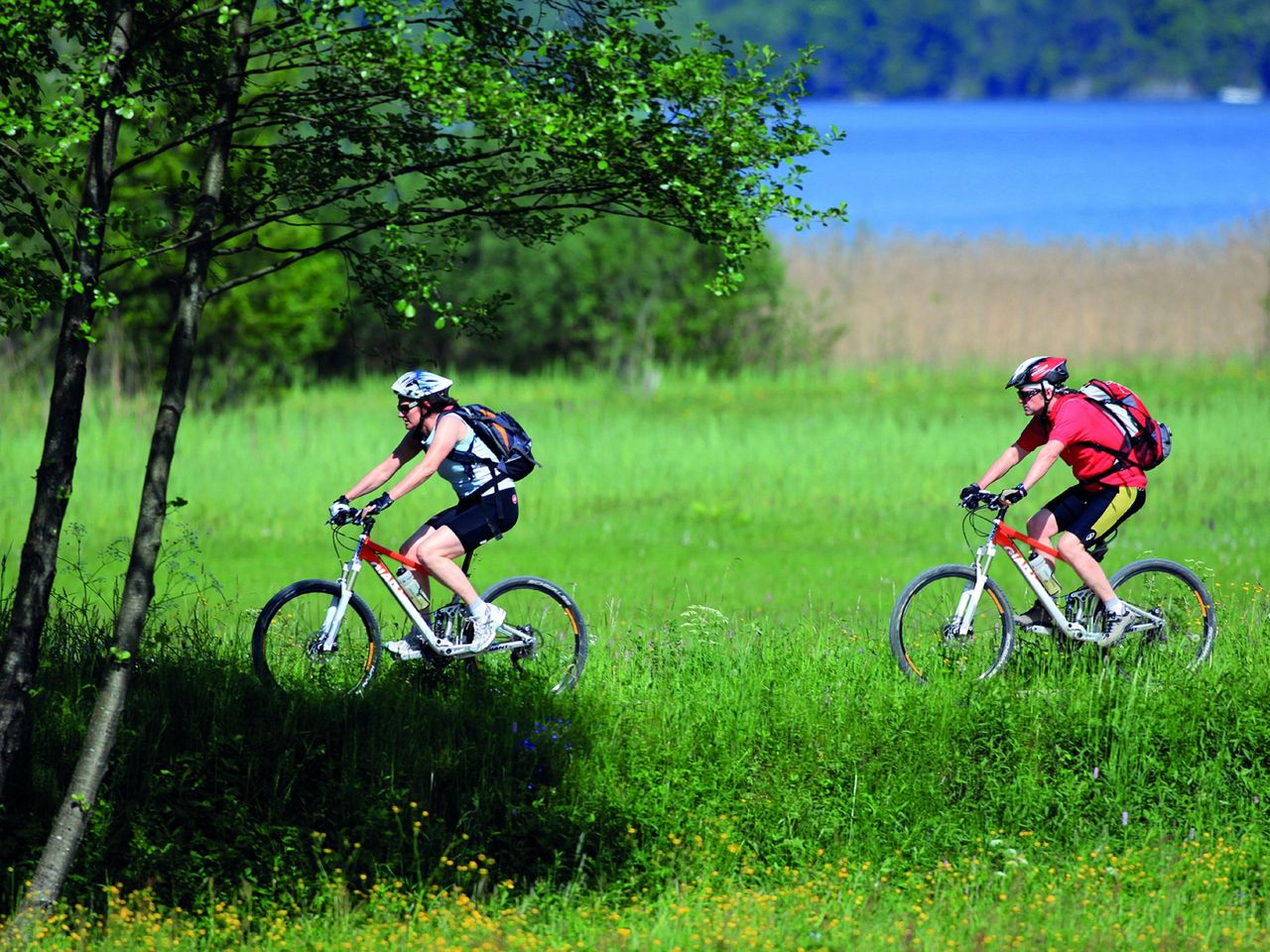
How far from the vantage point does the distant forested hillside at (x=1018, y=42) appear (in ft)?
474

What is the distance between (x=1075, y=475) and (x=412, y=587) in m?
3.64

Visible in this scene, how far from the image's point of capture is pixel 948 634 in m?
9.60

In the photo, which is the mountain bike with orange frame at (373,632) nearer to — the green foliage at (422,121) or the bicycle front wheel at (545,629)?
the bicycle front wheel at (545,629)

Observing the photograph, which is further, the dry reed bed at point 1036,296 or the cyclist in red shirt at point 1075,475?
the dry reed bed at point 1036,296

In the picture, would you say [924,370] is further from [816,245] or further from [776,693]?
[776,693]

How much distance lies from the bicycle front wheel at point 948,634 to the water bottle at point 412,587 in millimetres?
2519

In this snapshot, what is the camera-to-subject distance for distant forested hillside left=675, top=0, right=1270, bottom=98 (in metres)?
144

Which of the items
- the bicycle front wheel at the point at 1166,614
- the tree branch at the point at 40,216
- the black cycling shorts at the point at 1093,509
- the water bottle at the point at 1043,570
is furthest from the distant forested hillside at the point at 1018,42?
the tree branch at the point at 40,216

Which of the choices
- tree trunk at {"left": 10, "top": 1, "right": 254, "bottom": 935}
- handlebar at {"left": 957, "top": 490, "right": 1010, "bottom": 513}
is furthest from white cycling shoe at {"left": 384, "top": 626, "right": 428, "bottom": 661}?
handlebar at {"left": 957, "top": 490, "right": 1010, "bottom": 513}

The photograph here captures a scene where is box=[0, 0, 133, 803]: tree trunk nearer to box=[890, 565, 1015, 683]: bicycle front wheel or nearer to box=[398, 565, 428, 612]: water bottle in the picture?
box=[398, 565, 428, 612]: water bottle

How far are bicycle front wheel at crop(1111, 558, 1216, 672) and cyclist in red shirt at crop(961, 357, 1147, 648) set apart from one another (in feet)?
0.65

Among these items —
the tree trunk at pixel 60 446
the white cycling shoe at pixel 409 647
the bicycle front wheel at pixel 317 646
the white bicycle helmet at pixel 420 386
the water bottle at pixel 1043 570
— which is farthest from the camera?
the water bottle at pixel 1043 570

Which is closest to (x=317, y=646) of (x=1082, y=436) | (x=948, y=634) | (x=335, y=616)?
(x=335, y=616)

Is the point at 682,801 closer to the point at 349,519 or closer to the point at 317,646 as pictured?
the point at 317,646
